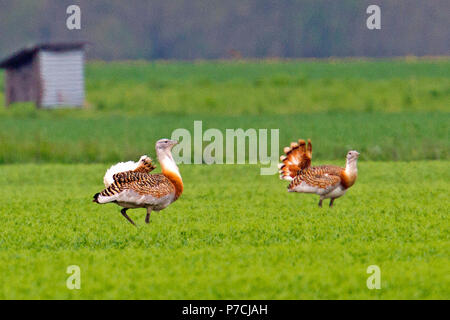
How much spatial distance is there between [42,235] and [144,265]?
2.36 metres

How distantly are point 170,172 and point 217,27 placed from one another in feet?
352

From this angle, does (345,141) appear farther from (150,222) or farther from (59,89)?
(59,89)

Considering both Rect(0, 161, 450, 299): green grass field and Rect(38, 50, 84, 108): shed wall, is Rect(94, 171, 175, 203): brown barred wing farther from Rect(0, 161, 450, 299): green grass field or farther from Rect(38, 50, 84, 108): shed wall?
Rect(38, 50, 84, 108): shed wall

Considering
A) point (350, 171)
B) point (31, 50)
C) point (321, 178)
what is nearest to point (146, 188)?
point (321, 178)

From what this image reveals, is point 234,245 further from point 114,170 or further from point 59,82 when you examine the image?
point 59,82

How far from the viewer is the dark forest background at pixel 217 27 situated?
10600cm

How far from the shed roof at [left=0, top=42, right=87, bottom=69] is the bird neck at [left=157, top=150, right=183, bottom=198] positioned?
117ft

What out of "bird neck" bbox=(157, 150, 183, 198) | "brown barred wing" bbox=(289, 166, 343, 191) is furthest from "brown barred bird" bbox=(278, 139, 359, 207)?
"bird neck" bbox=(157, 150, 183, 198)

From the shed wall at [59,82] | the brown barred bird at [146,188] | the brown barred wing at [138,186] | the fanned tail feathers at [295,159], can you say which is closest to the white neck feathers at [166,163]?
the brown barred bird at [146,188]

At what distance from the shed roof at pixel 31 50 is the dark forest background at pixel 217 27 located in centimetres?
5727

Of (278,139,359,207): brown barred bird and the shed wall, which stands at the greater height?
the shed wall

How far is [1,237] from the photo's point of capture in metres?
10.9

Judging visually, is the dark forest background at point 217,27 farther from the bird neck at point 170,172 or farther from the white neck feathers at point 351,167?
the bird neck at point 170,172

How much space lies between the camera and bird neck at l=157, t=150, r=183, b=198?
1112 cm
